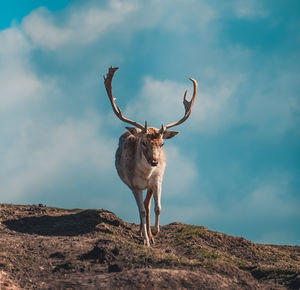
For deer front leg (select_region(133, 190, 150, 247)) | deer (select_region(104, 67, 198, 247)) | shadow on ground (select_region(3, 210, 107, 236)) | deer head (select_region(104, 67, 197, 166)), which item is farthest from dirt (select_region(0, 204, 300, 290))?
deer head (select_region(104, 67, 197, 166))

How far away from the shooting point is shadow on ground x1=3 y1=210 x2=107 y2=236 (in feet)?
57.0

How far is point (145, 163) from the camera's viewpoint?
1669 centimetres

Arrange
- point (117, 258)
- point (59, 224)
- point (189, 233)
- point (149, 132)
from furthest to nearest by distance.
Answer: point (189, 233) < point (59, 224) < point (149, 132) < point (117, 258)

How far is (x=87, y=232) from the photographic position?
55.5 ft

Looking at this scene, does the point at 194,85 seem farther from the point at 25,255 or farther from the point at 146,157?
the point at 25,255

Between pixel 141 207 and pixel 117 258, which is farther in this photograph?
pixel 141 207

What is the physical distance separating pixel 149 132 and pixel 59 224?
484cm

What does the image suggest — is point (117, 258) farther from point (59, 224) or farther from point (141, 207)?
point (59, 224)

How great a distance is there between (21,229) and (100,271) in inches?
242

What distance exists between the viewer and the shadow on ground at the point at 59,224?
17375mm

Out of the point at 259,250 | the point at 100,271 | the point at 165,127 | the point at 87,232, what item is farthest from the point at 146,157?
the point at 259,250

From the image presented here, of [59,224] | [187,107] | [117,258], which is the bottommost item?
[117,258]

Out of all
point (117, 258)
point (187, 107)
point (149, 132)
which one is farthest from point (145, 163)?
point (117, 258)

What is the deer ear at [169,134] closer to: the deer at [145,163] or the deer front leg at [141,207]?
the deer at [145,163]
